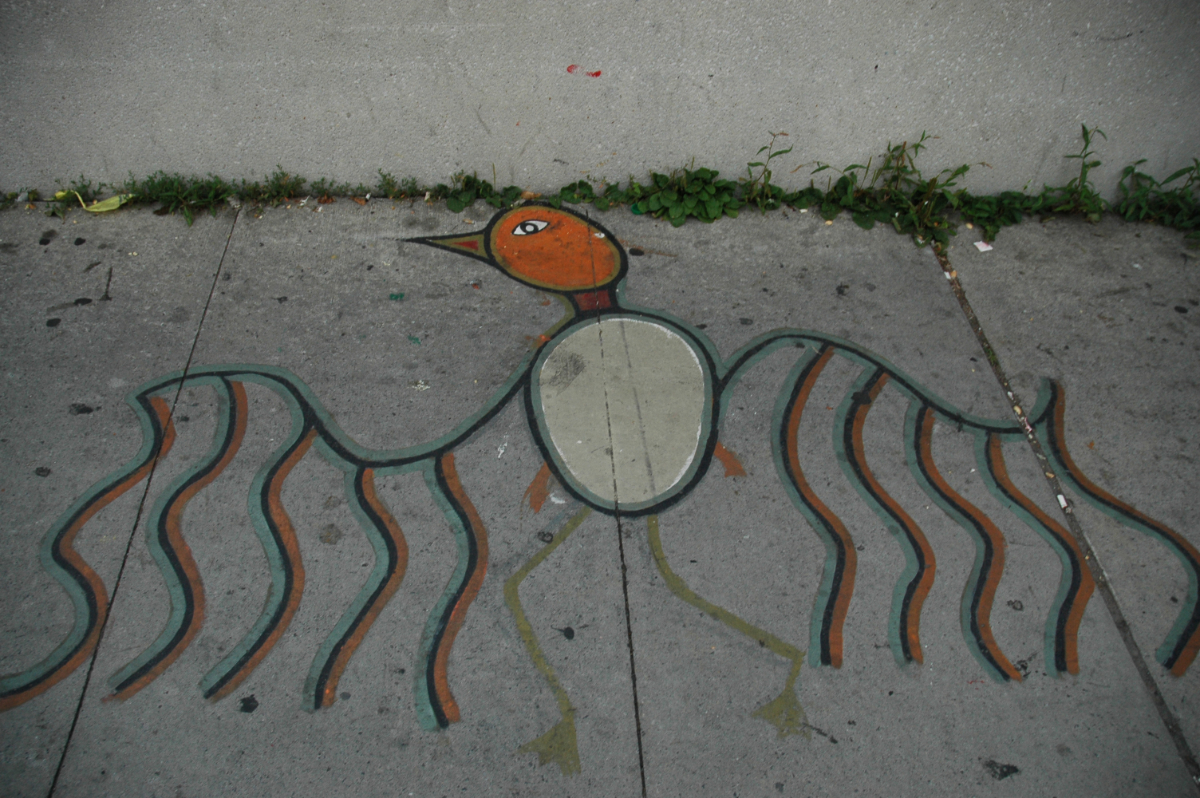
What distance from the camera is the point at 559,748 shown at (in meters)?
1.93

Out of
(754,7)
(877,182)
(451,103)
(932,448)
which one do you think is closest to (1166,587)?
(932,448)

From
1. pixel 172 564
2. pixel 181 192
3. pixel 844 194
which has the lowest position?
pixel 172 564

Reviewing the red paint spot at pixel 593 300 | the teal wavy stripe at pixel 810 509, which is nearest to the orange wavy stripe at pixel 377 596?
the red paint spot at pixel 593 300

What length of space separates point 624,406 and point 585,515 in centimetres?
47

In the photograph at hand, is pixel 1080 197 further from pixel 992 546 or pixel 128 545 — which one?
pixel 128 545

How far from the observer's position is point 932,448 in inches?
101

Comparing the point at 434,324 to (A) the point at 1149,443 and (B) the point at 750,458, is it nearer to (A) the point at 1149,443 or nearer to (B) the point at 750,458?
(B) the point at 750,458

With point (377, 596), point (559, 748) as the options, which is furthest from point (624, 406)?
point (559, 748)

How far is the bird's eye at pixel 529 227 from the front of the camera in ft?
10.8

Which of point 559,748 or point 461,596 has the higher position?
point 461,596

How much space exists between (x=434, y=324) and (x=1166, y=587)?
109 inches

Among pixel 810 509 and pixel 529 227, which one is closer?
pixel 810 509

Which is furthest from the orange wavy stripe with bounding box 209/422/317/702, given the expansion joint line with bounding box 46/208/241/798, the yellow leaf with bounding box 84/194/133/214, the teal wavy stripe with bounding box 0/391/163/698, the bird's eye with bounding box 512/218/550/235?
the yellow leaf with bounding box 84/194/133/214

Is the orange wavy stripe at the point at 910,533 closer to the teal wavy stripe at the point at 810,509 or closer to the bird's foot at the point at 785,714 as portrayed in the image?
the teal wavy stripe at the point at 810,509
